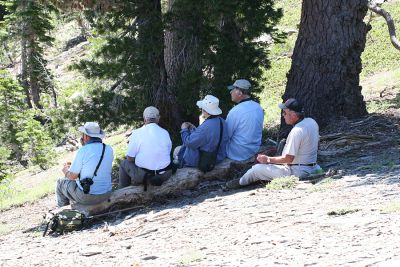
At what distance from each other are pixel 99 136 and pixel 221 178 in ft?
6.92

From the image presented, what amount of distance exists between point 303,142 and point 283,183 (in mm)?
654

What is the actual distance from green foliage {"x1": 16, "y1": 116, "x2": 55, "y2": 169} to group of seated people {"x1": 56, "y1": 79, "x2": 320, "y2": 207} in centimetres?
1559

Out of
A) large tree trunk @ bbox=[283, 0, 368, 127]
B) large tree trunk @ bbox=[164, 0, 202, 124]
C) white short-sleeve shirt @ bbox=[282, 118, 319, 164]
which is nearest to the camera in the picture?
white short-sleeve shirt @ bbox=[282, 118, 319, 164]

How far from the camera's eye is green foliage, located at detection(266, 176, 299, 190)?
875 cm

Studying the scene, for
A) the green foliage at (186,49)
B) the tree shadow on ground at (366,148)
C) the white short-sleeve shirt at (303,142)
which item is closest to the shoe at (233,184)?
the white short-sleeve shirt at (303,142)

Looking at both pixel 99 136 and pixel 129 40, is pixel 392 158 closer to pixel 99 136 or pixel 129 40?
pixel 99 136

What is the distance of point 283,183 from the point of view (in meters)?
8.78

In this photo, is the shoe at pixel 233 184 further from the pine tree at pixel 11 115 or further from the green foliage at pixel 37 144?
the pine tree at pixel 11 115

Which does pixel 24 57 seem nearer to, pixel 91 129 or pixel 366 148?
pixel 91 129

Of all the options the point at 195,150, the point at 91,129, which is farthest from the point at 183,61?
the point at 91,129

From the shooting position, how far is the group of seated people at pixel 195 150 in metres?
9.09

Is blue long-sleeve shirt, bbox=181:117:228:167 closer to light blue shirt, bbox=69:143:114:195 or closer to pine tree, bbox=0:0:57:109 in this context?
light blue shirt, bbox=69:143:114:195

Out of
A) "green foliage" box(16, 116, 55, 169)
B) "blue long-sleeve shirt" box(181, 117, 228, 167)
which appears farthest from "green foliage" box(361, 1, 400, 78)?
"blue long-sleeve shirt" box(181, 117, 228, 167)

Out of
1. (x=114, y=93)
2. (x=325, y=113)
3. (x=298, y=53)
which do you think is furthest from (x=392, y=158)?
(x=114, y=93)
